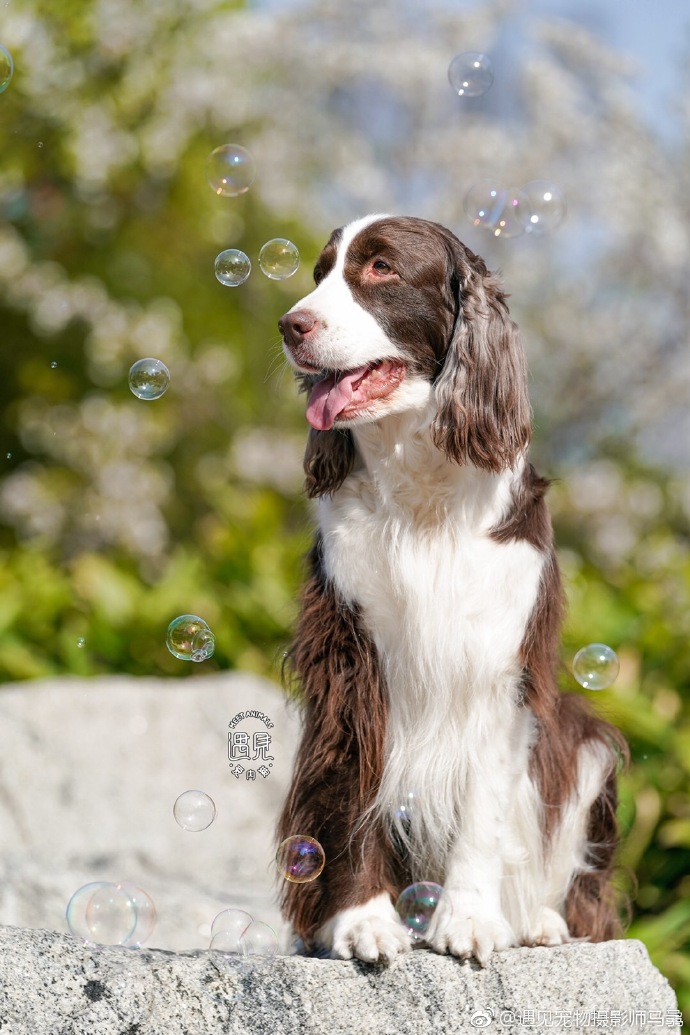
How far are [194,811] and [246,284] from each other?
8090 millimetres

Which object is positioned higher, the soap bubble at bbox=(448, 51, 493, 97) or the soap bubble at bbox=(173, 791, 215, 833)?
the soap bubble at bbox=(448, 51, 493, 97)

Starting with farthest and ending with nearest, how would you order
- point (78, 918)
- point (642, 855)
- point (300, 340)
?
point (642, 855) → point (78, 918) → point (300, 340)

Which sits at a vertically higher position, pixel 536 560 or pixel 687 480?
pixel 536 560

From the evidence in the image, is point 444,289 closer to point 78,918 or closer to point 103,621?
point 78,918

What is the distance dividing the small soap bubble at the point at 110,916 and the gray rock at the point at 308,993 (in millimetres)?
461

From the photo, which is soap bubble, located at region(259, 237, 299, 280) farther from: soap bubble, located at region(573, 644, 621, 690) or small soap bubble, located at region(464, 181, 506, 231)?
soap bubble, located at region(573, 644, 621, 690)

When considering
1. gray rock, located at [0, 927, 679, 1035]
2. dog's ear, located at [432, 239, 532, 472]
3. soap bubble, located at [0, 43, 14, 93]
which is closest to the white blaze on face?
dog's ear, located at [432, 239, 532, 472]

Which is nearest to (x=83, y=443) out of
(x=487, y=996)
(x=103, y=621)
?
(x=103, y=621)

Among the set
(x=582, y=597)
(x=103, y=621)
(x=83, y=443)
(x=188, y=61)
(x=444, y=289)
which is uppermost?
(x=444, y=289)

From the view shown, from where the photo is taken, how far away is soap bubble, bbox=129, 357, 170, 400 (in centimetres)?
365

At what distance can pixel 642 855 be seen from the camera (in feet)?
17.5

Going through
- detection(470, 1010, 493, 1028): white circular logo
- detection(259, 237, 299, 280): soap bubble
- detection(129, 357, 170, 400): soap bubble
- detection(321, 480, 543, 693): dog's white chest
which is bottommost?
detection(470, 1010, 493, 1028): white circular logo

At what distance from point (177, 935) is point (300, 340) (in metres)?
2.39

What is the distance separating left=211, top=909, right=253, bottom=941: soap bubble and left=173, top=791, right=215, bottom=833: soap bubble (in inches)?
10.7
